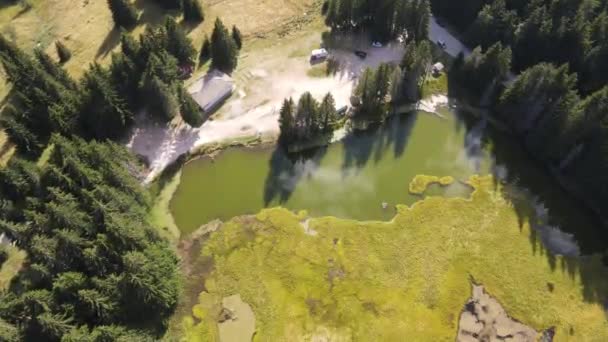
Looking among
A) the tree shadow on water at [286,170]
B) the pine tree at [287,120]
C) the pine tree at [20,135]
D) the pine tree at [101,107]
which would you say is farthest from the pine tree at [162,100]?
the pine tree at [20,135]

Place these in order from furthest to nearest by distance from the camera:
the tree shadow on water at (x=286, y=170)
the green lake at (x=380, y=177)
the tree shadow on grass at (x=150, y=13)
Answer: the tree shadow on grass at (x=150, y=13)
the tree shadow on water at (x=286, y=170)
the green lake at (x=380, y=177)

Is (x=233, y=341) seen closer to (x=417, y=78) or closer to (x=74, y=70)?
(x=417, y=78)

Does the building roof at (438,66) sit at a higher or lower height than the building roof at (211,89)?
higher

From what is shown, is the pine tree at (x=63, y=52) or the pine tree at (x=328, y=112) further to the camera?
the pine tree at (x=63, y=52)

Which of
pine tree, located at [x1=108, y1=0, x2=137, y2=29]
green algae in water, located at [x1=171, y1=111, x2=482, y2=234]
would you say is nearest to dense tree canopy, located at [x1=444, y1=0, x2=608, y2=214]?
green algae in water, located at [x1=171, y1=111, x2=482, y2=234]

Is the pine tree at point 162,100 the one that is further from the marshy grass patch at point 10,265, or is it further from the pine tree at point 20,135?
the marshy grass patch at point 10,265

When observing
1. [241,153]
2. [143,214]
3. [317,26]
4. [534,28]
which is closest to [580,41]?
[534,28]
